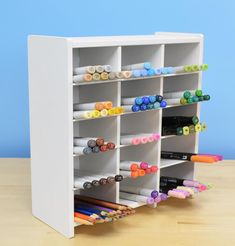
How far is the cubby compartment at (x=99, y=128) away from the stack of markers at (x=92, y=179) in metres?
0.08

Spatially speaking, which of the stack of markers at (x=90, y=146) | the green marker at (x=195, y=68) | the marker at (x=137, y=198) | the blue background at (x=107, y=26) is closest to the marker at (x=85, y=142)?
the stack of markers at (x=90, y=146)

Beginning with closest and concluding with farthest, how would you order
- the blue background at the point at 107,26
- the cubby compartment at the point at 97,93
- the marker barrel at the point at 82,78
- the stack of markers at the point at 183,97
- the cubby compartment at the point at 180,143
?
the marker barrel at the point at 82,78 < the cubby compartment at the point at 97,93 < the stack of markers at the point at 183,97 < the cubby compartment at the point at 180,143 < the blue background at the point at 107,26

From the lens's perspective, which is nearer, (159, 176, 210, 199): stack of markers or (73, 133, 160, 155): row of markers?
(73, 133, 160, 155): row of markers

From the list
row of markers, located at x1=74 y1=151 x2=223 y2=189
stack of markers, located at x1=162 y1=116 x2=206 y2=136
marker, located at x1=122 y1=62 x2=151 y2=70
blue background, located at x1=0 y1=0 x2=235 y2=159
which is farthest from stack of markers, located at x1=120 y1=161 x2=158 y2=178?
blue background, located at x1=0 y1=0 x2=235 y2=159

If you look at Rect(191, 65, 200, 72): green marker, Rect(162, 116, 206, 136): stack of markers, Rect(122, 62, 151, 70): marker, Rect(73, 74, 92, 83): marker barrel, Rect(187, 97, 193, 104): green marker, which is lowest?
Rect(162, 116, 206, 136): stack of markers

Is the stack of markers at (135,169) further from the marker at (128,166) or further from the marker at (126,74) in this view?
the marker at (126,74)

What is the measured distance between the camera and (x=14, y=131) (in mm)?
1723

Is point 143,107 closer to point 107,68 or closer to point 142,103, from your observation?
point 142,103

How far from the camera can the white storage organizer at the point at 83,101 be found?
Result: 107 centimetres

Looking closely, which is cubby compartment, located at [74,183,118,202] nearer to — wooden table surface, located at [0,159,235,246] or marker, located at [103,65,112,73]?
wooden table surface, located at [0,159,235,246]

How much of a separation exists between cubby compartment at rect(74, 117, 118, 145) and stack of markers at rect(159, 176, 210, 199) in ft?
0.67

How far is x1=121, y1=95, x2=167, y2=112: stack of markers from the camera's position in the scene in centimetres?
115

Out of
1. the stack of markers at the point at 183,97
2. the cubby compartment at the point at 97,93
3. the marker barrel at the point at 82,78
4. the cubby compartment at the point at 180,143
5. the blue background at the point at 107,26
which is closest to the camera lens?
the marker barrel at the point at 82,78

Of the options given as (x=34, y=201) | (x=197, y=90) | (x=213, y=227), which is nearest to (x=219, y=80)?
(x=197, y=90)
